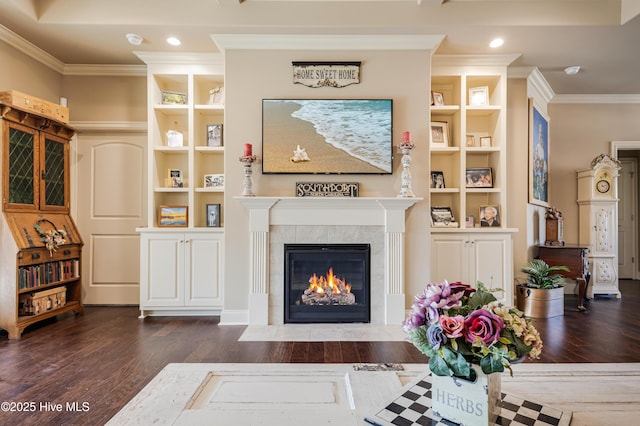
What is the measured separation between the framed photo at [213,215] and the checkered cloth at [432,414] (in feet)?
9.79

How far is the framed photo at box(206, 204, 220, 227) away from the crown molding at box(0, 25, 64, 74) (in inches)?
99.2

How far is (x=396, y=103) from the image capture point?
348 cm

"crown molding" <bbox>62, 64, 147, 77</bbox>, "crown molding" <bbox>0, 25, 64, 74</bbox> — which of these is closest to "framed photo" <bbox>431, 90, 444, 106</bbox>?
"crown molding" <bbox>62, 64, 147, 77</bbox>

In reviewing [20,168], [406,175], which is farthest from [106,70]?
[406,175]

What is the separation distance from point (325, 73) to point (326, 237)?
5.55 feet

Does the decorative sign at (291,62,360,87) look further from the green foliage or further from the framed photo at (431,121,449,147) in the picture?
the green foliage

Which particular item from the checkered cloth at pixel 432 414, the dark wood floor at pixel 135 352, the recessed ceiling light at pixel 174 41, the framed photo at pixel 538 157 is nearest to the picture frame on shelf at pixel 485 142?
the framed photo at pixel 538 157

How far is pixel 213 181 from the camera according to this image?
3.94 metres

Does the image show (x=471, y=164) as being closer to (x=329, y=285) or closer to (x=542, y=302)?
(x=542, y=302)

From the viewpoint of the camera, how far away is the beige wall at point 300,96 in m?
3.45

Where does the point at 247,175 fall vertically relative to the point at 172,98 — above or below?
below

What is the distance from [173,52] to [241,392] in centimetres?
360

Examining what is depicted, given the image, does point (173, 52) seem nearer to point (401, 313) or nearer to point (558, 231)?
point (401, 313)

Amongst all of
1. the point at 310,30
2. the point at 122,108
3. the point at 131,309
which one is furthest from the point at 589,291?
the point at 122,108
